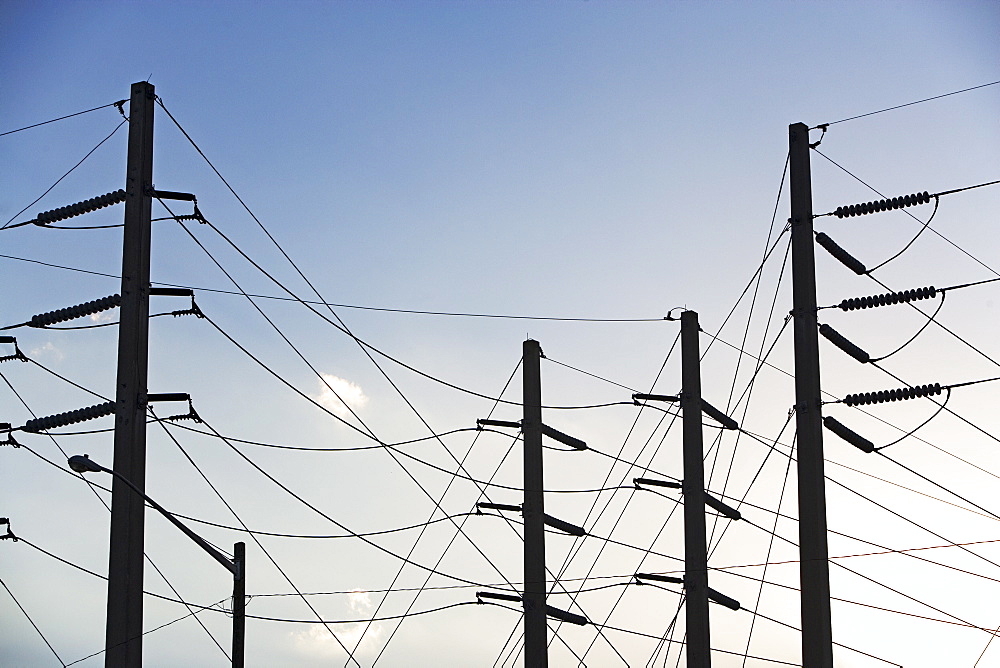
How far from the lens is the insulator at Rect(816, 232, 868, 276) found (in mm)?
24672

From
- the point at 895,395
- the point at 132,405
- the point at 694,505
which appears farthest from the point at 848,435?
the point at 132,405

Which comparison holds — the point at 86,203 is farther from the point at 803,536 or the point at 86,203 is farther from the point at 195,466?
the point at 803,536

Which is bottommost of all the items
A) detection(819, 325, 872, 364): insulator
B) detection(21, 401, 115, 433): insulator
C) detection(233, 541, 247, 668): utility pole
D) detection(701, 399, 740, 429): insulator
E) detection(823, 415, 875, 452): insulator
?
detection(233, 541, 247, 668): utility pole

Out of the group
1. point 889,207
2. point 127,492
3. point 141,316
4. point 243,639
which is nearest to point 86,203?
point 141,316

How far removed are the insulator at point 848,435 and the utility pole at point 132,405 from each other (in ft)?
34.5

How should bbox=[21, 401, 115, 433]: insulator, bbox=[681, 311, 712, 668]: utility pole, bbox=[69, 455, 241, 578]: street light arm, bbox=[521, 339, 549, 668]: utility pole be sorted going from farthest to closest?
bbox=[681, 311, 712, 668]: utility pole
bbox=[521, 339, 549, 668]: utility pole
bbox=[21, 401, 115, 433]: insulator
bbox=[69, 455, 241, 578]: street light arm

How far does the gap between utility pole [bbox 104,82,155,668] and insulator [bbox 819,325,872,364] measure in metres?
10.6

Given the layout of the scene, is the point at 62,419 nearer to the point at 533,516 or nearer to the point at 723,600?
the point at 533,516

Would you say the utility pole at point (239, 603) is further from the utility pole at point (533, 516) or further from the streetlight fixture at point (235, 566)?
the utility pole at point (533, 516)

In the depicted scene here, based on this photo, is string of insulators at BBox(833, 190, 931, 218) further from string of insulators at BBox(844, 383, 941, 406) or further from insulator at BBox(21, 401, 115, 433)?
insulator at BBox(21, 401, 115, 433)

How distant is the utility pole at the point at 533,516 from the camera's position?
29.8 metres

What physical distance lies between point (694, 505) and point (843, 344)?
889 centimetres

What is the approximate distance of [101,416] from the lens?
22.7 metres

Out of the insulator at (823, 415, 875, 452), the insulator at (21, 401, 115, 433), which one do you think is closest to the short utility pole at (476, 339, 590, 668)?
the insulator at (823, 415, 875, 452)
